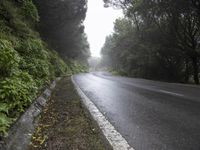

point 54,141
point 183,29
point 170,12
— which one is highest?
point 170,12

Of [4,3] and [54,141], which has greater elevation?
[4,3]

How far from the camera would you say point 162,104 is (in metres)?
7.99

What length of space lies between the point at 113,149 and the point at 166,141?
974mm

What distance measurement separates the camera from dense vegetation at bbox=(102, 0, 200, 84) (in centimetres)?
2388

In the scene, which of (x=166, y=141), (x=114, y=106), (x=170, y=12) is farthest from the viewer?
(x=170, y=12)

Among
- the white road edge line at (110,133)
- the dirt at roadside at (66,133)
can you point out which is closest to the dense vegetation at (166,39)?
the white road edge line at (110,133)

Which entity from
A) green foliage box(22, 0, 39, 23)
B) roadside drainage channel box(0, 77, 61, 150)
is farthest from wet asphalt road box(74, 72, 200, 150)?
green foliage box(22, 0, 39, 23)

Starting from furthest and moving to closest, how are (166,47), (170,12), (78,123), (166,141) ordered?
1. (166,47)
2. (170,12)
3. (78,123)
4. (166,141)

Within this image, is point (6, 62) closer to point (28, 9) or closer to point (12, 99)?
point (12, 99)

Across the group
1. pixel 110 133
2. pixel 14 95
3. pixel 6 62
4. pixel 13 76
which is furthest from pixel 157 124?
pixel 6 62

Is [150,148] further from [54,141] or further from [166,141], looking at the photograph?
[54,141]

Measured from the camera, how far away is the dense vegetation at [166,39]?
23883 millimetres

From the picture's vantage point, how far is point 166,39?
26484 millimetres

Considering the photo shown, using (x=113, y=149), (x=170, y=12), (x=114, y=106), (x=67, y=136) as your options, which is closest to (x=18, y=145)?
(x=67, y=136)
